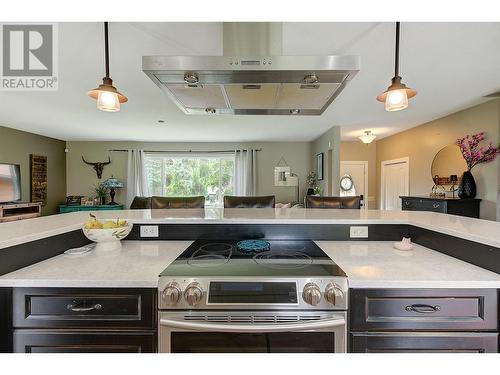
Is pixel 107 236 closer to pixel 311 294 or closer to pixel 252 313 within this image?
pixel 252 313

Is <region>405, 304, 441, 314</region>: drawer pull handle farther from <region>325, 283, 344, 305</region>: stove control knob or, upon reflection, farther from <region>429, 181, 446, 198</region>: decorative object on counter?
<region>429, 181, 446, 198</region>: decorative object on counter

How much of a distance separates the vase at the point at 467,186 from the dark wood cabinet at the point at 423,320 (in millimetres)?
2909

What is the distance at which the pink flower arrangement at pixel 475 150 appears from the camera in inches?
115

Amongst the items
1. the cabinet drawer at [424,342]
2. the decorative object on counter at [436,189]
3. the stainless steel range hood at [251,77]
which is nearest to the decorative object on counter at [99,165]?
the stainless steel range hood at [251,77]

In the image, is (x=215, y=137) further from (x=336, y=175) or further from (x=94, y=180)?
(x=94, y=180)

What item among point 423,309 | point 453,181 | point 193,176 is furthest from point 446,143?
point 193,176

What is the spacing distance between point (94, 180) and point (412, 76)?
6.78 m

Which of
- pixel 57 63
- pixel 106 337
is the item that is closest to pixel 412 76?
pixel 106 337

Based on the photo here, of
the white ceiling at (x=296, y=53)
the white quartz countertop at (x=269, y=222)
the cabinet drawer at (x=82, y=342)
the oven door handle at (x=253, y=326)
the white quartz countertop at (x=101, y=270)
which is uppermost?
the white ceiling at (x=296, y=53)

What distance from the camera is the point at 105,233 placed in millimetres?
1328

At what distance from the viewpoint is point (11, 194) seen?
4477 millimetres

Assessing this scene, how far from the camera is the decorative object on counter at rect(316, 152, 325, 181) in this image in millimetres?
5081

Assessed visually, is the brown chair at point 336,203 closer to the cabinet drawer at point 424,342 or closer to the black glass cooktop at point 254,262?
the black glass cooktop at point 254,262

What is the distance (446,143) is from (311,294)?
13.7 feet
